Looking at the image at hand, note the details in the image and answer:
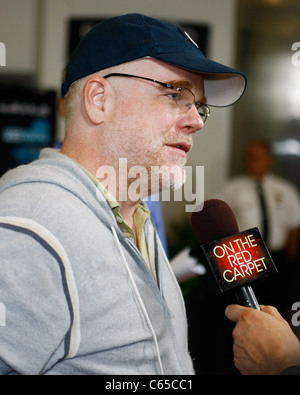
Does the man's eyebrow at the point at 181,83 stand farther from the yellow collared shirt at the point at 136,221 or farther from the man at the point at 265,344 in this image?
the man at the point at 265,344

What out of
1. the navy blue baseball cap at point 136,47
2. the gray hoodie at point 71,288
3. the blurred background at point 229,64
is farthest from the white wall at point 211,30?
the gray hoodie at point 71,288

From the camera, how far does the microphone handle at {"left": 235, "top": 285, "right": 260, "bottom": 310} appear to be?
790 millimetres

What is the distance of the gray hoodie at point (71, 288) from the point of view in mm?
726

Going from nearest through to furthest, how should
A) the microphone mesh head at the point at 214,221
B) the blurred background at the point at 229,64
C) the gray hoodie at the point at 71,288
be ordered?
the gray hoodie at the point at 71,288, the microphone mesh head at the point at 214,221, the blurred background at the point at 229,64

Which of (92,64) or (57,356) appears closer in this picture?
(57,356)

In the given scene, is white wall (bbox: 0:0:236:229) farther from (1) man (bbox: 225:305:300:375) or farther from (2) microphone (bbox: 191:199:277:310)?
(1) man (bbox: 225:305:300:375)

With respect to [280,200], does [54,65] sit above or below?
above

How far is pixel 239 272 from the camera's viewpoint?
2.56 feet

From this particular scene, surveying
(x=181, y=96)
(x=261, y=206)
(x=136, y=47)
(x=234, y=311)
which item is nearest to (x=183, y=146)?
(x=181, y=96)

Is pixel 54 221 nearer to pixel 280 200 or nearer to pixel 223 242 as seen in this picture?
pixel 223 242

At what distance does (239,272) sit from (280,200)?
3.99 ft

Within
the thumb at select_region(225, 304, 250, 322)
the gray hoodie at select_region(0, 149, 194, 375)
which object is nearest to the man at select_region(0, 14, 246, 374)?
the gray hoodie at select_region(0, 149, 194, 375)

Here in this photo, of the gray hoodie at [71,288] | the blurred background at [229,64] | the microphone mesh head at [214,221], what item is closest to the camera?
the gray hoodie at [71,288]
